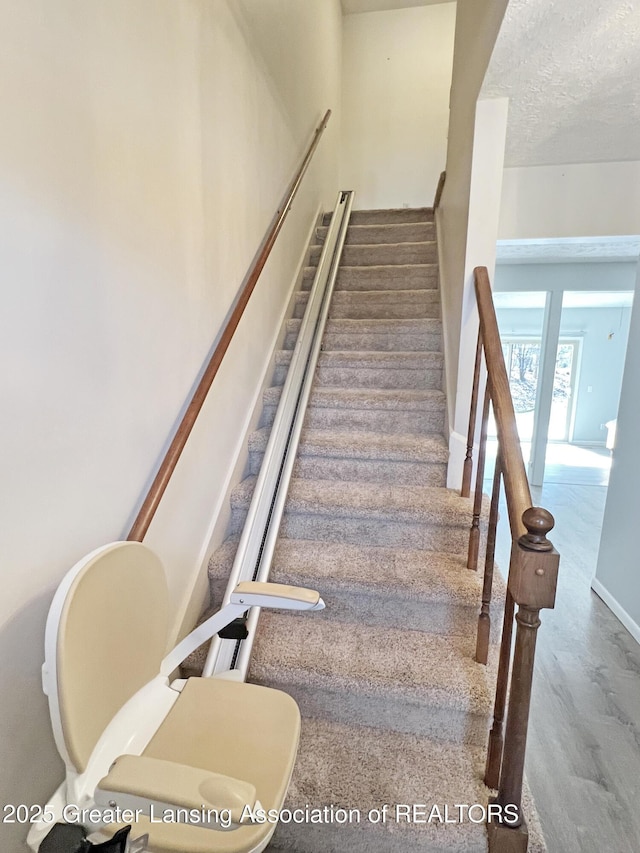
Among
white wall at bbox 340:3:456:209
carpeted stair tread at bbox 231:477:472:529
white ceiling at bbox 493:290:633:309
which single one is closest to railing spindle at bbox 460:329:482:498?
carpeted stair tread at bbox 231:477:472:529

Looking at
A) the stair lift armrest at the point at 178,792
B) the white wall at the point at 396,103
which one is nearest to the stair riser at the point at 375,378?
the stair lift armrest at the point at 178,792

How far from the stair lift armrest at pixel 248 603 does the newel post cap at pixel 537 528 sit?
0.51 metres

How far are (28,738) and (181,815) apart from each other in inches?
18.8

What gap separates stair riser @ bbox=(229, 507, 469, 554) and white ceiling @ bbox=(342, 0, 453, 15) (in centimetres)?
571

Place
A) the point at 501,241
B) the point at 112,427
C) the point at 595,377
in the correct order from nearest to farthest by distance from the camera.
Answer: the point at 112,427, the point at 501,241, the point at 595,377

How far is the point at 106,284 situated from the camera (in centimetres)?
109

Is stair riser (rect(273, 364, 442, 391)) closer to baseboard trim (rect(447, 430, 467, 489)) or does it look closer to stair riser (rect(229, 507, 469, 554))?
baseboard trim (rect(447, 430, 467, 489))

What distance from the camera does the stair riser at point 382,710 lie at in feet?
4.20

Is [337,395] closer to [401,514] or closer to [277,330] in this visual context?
[277,330]

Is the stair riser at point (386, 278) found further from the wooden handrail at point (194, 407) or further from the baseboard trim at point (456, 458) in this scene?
the baseboard trim at point (456, 458)

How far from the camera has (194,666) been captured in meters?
1.46

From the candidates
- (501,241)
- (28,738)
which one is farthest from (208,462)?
(501,241)

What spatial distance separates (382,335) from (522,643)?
2.16 meters

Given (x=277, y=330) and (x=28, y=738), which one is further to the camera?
(x=277, y=330)
